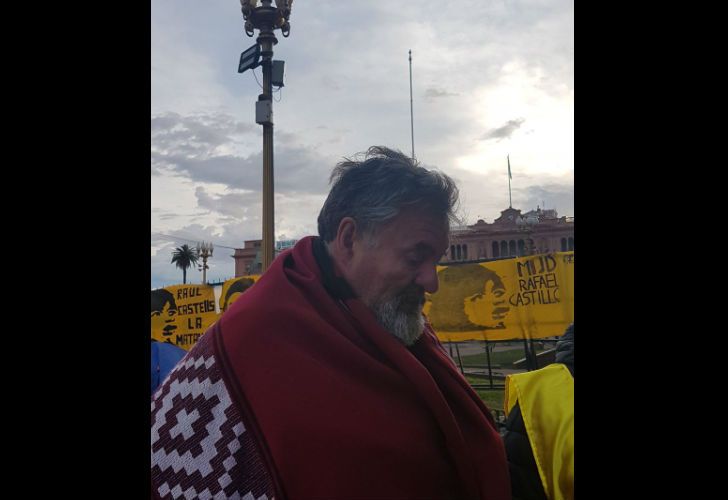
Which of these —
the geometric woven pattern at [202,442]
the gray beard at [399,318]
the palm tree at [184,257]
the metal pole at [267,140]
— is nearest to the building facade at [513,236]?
the gray beard at [399,318]

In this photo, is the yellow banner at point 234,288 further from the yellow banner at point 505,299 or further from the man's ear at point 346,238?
the yellow banner at point 505,299

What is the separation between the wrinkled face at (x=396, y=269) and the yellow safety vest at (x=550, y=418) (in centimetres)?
61

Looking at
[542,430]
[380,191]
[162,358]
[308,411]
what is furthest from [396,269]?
[162,358]

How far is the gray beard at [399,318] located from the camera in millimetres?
2082

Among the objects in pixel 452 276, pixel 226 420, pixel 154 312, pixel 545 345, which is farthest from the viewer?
pixel 154 312

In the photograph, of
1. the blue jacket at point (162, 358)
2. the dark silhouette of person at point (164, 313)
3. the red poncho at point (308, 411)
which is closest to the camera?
the red poncho at point (308, 411)

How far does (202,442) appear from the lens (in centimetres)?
194

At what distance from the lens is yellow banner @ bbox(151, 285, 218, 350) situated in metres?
2.97

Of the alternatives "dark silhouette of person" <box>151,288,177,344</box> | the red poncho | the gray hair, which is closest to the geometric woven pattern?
the red poncho
